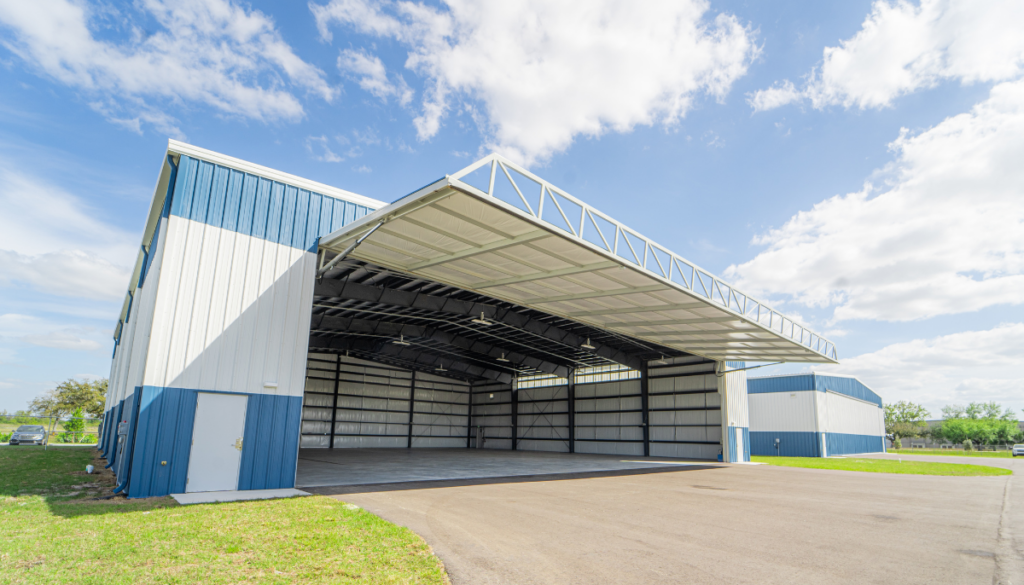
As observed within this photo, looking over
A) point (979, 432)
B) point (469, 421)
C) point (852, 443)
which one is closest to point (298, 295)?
point (469, 421)

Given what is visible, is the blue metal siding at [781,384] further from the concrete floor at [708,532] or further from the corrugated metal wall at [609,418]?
the concrete floor at [708,532]

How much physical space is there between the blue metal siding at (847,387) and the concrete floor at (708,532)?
27346 millimetres

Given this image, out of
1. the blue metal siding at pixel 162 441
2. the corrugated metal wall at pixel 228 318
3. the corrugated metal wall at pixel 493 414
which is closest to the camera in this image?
the blue metal siding at pixel 162 441

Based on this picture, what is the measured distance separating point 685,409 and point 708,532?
26.2 m

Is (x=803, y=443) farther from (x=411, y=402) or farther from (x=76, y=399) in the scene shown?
(x=76, y=399)

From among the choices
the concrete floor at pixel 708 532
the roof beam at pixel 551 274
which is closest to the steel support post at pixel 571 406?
the concrete floor at pixel 708 532

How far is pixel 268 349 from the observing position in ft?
48.0

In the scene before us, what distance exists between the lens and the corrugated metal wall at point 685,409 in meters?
33.7

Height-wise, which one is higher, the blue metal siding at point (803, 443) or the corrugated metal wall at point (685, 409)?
the corrugated metal wall at point (685, 409)

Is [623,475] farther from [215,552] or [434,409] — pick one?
[434,409]

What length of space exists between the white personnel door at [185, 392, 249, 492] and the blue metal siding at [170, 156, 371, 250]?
456 cm

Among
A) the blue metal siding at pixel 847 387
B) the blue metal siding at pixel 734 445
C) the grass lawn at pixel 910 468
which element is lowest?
the grass lawn at pixel 910 468

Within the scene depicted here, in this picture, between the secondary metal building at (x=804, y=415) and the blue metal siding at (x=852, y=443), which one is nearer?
the secondary metal building at (x=804, y=415)

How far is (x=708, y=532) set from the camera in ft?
33.7
